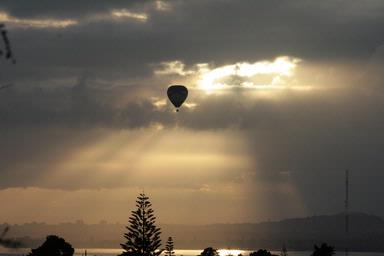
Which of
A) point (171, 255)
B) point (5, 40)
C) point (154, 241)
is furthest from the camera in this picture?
point (171, 255)

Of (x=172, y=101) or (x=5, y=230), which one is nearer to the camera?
(x=5, y=230)

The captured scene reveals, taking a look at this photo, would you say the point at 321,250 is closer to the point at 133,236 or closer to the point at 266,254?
the point at 266,254

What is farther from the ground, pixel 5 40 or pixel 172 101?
pixel 172 101

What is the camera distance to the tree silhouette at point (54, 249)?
119769 millimetres

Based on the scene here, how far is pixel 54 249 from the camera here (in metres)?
121

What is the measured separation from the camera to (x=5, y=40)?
7.54m

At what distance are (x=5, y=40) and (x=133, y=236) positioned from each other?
110975mm

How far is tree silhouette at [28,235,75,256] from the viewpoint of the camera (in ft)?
393

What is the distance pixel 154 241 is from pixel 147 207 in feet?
15.2

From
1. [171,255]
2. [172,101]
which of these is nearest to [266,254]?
[172,101]

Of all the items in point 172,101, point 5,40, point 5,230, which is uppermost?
point 172,101

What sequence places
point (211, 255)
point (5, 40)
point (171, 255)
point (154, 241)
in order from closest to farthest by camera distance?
point (5, 40) < point (154, 241) < point (211, 255) < point (171, 255)

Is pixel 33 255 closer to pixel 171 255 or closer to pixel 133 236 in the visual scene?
pixel 133 236

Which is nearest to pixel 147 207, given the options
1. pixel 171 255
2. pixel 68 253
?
pixel 68 253
